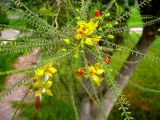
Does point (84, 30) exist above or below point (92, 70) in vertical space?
above

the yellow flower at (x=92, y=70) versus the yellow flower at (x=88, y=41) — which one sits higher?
the yellow flower at (x=88, y=41)

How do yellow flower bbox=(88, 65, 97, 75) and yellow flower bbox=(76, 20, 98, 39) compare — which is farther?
yellow flower bbox=(88, 65, 97, 75)

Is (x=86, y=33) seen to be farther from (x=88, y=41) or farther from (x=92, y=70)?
(x=92, y=70)

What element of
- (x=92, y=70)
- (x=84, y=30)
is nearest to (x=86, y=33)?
(x=84, y=30)

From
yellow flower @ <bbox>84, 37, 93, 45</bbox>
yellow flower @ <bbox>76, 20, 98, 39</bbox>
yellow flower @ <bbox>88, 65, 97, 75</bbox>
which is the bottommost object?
yellow flower @ <bbox>88, 65, 97, 75</bbox>

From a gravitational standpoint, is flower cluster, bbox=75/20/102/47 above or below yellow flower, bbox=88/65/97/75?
above

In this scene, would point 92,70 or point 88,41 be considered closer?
point 88,41

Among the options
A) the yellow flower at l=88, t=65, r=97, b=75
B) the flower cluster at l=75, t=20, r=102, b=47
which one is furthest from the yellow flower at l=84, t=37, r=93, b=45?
the yellow flower at l=88, t=65, r=97, b=75

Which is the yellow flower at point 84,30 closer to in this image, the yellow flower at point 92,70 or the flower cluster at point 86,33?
the flower cluster at point 86,33

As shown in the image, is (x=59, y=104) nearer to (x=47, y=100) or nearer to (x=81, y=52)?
(x=47, y=100)

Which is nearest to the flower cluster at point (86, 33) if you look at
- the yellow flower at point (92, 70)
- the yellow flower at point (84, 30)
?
the yellow flower at point (84, 30)

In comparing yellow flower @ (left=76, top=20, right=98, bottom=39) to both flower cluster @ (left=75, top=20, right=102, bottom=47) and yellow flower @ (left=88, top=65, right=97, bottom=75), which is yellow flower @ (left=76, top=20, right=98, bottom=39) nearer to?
flower cluster @ (left=75, top=20, right=102, bottom=47)
